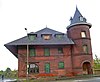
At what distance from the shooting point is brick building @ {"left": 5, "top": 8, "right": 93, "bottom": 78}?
122 ft

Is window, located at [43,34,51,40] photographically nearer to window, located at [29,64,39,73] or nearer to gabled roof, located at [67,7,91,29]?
gabled roof, located at [67,7,91,29]

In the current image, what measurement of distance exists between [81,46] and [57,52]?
513 cm

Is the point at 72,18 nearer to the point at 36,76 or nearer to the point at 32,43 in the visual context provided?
the point at 32,43

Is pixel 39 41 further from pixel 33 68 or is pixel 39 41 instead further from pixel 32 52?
pixel 33 68

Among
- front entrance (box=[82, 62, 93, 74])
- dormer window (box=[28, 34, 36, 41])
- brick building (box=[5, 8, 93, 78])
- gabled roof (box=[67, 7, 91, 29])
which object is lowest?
front entrance (box=[82, 62, 93, 74])

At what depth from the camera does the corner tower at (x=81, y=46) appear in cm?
3791

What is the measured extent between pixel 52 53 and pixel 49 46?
1577 millimetres

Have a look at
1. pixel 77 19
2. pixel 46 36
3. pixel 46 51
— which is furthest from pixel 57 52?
pixel 77 19

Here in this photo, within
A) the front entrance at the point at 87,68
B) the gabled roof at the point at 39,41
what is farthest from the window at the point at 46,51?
the front entrance at the point at 87,68

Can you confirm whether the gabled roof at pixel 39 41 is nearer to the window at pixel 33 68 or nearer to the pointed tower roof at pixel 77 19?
the pointed tower roof at pixel 77 19

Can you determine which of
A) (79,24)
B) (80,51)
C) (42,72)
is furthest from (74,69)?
(79,24)

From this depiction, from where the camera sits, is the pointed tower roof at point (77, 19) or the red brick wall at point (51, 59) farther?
the pointed tower roof at point (77, 19)

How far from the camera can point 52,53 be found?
38406 millimetres

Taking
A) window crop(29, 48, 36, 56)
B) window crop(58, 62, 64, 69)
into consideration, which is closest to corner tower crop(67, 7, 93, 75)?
window crop(58, 62, 64, 69)
